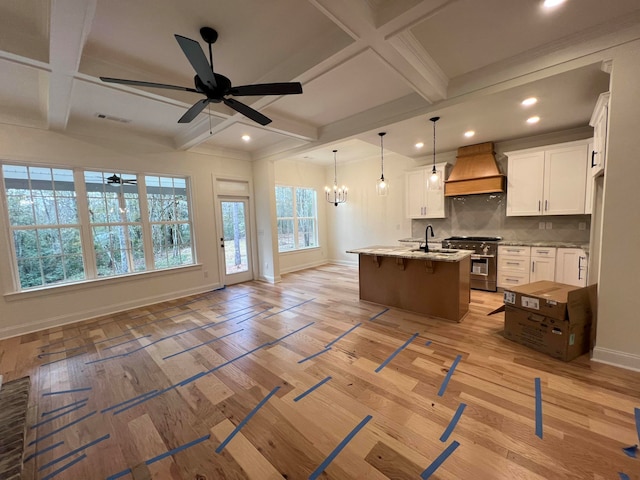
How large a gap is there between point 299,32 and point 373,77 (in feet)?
3.33

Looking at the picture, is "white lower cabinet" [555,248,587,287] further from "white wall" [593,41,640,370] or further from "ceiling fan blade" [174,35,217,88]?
"ceiling fan blade" [174,35,217,88]

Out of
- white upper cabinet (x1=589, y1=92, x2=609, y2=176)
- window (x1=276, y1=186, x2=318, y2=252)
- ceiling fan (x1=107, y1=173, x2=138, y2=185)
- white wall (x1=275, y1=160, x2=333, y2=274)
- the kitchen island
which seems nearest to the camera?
white upper cabinet (x1=589, y1=92, x2=609, y2=176)

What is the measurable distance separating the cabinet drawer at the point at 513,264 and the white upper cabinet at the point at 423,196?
→ 56.5 inches

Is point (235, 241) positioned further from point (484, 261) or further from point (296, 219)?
point (484, 261)

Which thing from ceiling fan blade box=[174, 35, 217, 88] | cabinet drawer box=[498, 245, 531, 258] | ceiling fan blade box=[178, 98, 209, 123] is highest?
ceiling fan blade box=[174, 35, 217, 88]

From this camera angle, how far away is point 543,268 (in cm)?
424

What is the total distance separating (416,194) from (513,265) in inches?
90.7

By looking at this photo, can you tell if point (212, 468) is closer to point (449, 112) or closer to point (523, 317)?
point (523, 317)

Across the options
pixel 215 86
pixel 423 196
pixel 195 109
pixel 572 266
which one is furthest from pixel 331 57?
pixel 572 266

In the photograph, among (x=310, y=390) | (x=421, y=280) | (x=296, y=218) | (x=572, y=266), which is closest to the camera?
(x=310, y=390)

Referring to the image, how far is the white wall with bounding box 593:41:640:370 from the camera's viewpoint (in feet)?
7.13

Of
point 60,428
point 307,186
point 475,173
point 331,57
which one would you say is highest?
point 331,57

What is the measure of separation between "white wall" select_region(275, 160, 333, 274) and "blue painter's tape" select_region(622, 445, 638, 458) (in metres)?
6.11

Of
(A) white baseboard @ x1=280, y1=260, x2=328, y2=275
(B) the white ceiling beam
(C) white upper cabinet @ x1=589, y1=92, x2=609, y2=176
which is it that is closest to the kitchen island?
(C) white upper cabinet @ x1=589, y1=92, x2=609, y2=176
